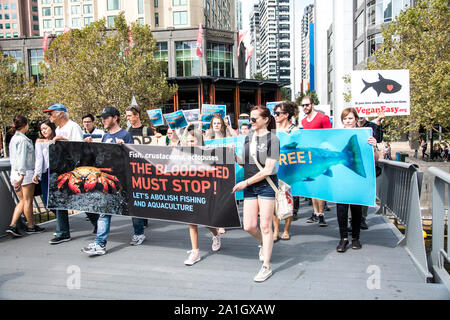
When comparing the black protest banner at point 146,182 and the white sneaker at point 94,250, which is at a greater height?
the black protest banner at point 146,182

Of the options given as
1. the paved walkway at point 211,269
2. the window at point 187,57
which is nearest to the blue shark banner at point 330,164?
the paved walkway at point 211,269

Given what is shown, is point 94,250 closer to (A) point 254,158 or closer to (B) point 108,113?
(B) point 108,113

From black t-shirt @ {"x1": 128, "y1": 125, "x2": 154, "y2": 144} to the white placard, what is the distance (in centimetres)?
398

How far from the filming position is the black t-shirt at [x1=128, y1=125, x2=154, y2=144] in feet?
19.8

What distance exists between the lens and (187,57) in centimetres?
4806

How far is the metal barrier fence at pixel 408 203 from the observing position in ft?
13.2

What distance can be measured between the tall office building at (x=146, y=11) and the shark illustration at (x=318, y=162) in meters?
49.1

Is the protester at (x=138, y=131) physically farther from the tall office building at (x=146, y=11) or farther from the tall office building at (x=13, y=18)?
the tall office building at (x=13, y=18)

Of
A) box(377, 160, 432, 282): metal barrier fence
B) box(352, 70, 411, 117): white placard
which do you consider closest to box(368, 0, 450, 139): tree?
box(352, 70, 411, 117): white placard

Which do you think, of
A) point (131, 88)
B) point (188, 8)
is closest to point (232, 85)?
point (188, 8)

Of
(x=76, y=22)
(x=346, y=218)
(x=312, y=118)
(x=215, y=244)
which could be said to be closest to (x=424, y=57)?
(x=312, y=118)

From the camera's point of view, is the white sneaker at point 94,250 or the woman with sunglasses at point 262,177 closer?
the woman with sunglasses at point 262,177

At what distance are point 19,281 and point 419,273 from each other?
4.51 m

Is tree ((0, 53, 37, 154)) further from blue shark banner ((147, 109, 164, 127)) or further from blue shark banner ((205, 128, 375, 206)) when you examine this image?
blue shark banner ((205, 128, 375, 206))
